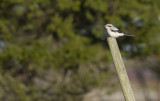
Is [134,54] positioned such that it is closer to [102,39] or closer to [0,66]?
[102,39]

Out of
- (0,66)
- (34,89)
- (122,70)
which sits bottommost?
(122,70)

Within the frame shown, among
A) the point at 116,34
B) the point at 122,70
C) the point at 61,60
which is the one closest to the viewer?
the point at 122,70

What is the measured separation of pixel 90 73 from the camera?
32.7 feet

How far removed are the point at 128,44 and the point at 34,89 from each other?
9.98ft

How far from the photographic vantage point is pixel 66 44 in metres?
9.66

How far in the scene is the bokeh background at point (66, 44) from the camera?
937 centimetres

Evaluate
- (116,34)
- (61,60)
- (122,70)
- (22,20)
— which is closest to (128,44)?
(61,60)

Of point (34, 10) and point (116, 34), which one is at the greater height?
point (34, 10)

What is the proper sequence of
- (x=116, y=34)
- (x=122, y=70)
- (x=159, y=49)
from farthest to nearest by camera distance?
(x=159, y=49) < (x=116, y=34) < (x=122, y=70)

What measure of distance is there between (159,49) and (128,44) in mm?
982

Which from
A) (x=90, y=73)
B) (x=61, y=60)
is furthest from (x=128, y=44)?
(x=61, y=60)

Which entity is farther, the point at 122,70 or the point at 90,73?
the point at 90,73

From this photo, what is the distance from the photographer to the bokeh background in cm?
937

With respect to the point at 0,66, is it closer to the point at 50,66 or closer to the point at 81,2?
the point at 50,66
